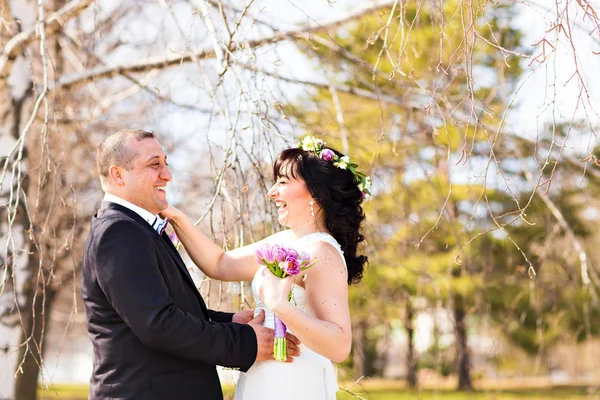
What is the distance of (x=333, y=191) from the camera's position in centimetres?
318

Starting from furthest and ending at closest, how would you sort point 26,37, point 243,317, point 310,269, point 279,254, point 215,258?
point 26,37 < point 215,258 < point 243,317 < point 310,269 < point 279,254

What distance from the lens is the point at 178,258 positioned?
2924 millimetres

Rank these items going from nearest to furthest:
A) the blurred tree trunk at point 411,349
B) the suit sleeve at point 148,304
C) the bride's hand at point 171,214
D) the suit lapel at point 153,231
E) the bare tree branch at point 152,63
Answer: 1. the suit sleeve at point 148,304
2. the suit lapel at point 153,231
3. the bride's hand at point 171,214
4. the bare tree branch at point 152,63
5. the blurred tree trunk at point 411,349

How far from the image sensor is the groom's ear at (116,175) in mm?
2887

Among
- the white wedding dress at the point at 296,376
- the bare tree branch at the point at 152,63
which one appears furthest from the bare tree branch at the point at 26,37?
the white wedding dress at the point at 296,376

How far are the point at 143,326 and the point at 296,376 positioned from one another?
2.36 feet

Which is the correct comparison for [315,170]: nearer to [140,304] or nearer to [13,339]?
[140,304]

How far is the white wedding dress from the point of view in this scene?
9.78ft

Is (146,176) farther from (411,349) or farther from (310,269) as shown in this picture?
(411,349)

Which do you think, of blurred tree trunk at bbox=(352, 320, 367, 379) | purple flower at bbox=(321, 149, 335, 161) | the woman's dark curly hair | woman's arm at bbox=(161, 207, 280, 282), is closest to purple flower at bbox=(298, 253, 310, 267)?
the woman's dark curly hair

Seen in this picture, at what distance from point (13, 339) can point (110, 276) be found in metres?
3.43

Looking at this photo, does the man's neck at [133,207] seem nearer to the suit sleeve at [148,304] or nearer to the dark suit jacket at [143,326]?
the dark suit jacket at [143,326]

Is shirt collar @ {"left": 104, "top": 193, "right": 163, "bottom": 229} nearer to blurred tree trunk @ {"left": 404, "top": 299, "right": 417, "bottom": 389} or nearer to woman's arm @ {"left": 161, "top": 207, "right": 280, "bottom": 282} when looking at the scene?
woman's arm @ {"left": 161, "top": 207, "right": 280, "bottom": 282}

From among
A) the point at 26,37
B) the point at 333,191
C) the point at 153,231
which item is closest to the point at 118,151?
the point at 153,231
